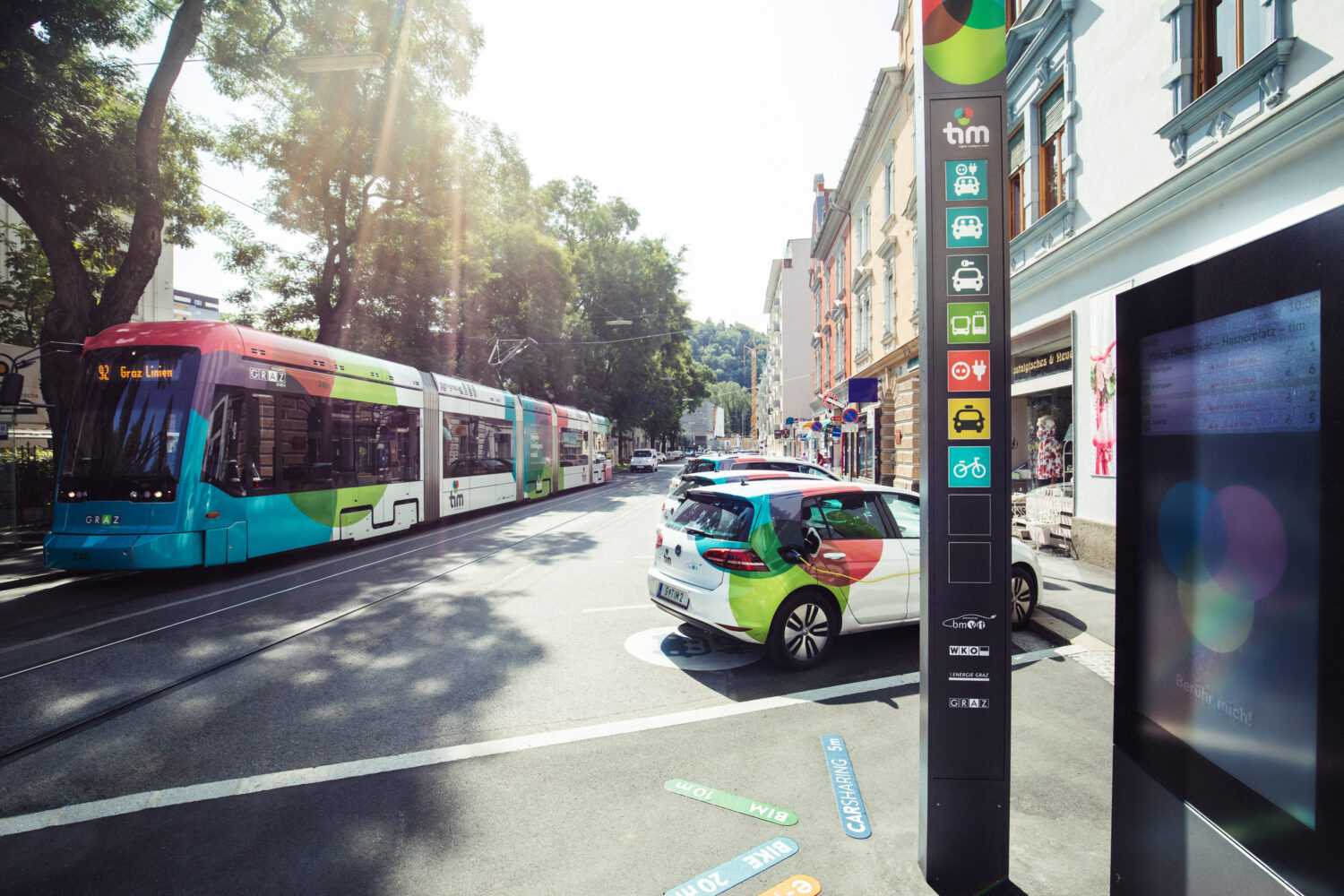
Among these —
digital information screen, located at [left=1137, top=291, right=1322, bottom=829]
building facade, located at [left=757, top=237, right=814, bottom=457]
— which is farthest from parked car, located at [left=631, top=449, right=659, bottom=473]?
digital information screen, located at [left=1137, top=291, right=1322, bottom=829]

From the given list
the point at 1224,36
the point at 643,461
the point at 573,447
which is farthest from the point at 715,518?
the point at 643,461

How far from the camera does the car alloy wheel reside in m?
6.52

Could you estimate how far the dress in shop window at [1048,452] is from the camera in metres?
11.6

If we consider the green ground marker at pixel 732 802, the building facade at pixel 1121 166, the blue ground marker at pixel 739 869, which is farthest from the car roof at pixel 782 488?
the blue ground marker at pixel 739 869

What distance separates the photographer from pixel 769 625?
527 cm

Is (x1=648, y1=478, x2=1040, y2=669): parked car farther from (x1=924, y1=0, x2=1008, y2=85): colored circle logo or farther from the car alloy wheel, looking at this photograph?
(x1=924, y1=0, x2=1008, y2=85): colored circle logo

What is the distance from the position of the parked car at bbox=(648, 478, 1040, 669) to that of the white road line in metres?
0.58

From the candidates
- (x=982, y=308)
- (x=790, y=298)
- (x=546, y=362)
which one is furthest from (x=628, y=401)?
(x=982, y=308)

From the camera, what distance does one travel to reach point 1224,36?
7.18 m

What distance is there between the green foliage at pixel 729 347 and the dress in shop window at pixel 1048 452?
97.0 m

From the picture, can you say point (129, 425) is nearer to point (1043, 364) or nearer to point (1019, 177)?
point (1043, 364)

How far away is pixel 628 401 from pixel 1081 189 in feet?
123

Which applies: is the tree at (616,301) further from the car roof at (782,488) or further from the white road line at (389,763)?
the white road line at (389,763)

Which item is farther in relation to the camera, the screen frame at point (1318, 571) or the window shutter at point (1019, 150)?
the window shutter at point (1019, 150)
